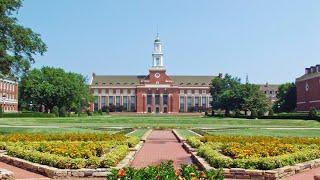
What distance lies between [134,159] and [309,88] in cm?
8392

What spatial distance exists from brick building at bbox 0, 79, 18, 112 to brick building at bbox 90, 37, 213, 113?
3318cm

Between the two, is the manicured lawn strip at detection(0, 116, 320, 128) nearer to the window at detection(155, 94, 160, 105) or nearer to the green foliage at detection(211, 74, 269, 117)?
the green foliage at detection(211, 74, 269, 117)

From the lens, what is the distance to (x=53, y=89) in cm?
8869

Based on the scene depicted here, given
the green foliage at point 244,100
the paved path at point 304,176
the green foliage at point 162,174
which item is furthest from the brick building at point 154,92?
the green foliage at point 162,174

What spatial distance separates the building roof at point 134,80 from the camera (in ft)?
475

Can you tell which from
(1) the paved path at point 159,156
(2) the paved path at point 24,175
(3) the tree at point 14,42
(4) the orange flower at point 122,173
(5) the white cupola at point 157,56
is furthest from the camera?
(5) the white cupola at point 157,56

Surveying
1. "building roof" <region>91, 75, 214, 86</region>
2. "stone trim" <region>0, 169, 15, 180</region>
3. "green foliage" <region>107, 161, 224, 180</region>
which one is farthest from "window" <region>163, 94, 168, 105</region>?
"green foliage" <region>107, 161, 224, 180</region>

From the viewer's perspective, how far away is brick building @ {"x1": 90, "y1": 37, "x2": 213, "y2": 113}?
139 meters

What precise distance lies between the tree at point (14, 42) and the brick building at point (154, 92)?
106836 millimetres

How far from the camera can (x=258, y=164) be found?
1299 centimetres

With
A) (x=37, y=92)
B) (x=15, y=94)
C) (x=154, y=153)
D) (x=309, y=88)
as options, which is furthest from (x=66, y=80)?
(x=154, y=153)

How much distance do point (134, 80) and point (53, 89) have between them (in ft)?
193

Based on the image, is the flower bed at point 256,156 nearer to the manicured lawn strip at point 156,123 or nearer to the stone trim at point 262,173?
the stone trim at point 262,173

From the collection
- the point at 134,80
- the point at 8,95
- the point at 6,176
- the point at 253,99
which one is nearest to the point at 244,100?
the point at 253,99
